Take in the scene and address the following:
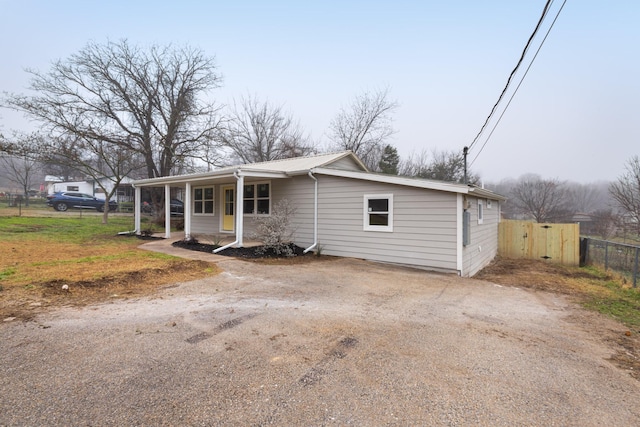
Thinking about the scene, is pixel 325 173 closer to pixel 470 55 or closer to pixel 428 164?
pixel 470 55

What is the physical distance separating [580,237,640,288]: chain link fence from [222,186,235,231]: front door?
12056 millimetres

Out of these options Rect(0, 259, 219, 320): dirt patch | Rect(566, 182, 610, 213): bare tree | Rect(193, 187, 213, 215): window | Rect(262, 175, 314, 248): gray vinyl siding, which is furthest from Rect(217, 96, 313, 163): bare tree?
Rect(566, 182, 610, 213): bare tree

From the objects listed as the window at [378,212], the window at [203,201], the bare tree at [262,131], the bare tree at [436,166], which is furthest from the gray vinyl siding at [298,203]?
the bare tree at [436,166]

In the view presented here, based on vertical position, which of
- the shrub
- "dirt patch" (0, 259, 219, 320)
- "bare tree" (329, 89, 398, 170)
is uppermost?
"bare tree" (329, 89, 398, 170)

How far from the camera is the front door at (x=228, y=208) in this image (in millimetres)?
12241

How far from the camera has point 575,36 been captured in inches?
290

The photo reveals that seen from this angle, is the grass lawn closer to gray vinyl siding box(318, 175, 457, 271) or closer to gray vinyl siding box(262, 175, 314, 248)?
gray vinyl siding box(262, 175, 314, 248)

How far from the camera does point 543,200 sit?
91.0 ft

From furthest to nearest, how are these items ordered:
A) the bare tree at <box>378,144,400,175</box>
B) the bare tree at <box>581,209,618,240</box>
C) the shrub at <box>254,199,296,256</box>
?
the bare tree at <box>378,144,400,175</box> → the bare tree at <box>581,209,618,240</box> → the shrub at <box>254,199,296,256</box>

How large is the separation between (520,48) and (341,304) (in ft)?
21.6

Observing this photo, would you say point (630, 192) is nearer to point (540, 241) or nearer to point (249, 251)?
point (540, 241)

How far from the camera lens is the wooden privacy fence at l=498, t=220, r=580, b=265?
1167 cm

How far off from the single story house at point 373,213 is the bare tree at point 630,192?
597 cm

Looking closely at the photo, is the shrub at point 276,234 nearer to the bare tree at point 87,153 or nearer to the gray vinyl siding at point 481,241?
the gray vinyl siding at point 481,241
